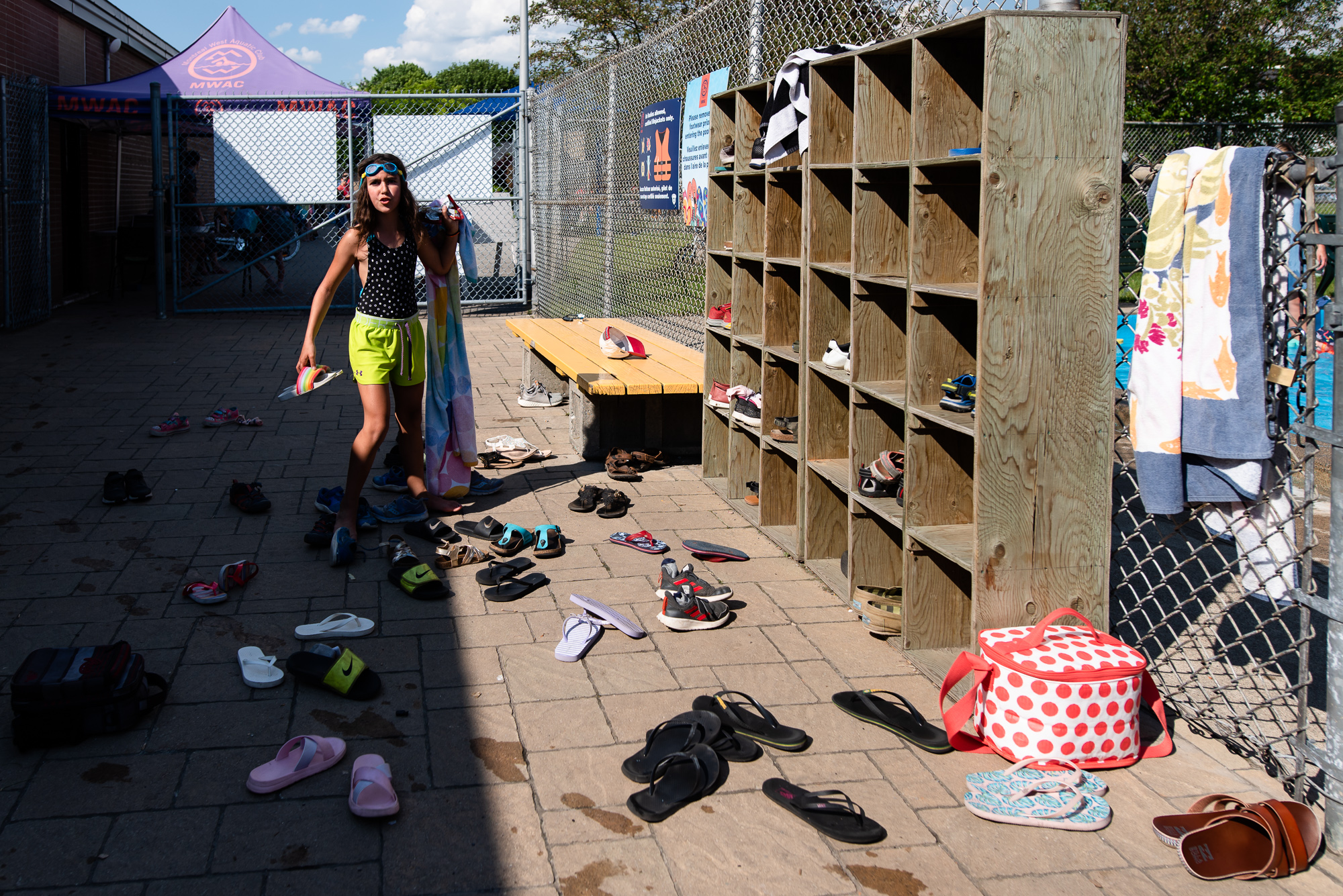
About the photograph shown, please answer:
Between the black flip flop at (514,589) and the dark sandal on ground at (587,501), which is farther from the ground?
the dark sandal on ground at (587,501)

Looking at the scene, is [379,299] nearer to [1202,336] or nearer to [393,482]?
[393,482]

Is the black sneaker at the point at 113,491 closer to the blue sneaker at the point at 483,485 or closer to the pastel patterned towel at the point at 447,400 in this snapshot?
the pastel patterned towel at the point at 447,400

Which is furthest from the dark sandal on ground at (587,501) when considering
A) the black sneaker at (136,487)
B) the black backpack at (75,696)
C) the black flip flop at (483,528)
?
the black backpack at (75,696)

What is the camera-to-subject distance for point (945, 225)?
4.23m

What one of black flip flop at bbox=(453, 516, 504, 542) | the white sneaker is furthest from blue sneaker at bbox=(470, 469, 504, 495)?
the white sneaker

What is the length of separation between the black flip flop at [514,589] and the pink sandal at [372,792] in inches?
62.3

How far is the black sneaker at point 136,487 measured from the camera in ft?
20.4

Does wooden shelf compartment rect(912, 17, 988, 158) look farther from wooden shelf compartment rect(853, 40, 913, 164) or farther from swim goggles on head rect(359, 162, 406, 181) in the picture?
swim goggles on head rect(359, 162, 406, 181)

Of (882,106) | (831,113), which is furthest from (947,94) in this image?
(831,113)

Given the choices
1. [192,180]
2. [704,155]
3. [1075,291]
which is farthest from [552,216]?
[1075,291]

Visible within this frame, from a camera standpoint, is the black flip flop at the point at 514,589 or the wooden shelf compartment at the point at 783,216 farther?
the wooden shelf compartment at the point at 783,216

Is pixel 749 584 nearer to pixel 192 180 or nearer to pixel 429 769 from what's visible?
pixel 429 769

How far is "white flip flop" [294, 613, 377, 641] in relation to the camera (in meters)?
4.39

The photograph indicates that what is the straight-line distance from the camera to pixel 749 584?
518 cm
